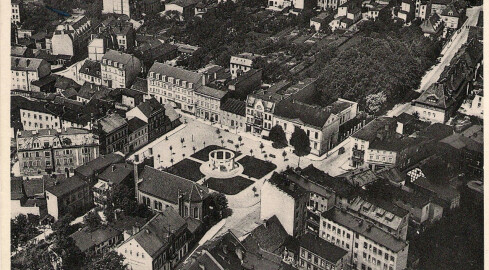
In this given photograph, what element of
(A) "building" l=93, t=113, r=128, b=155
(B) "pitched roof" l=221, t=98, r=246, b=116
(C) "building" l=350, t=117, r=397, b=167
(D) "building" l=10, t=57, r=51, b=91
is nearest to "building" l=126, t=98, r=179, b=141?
(A) "building" l=93, t=113, r=128, b=155

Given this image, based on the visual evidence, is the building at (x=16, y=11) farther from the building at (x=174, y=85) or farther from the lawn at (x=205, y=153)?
the lawn at (x=205, y=153)

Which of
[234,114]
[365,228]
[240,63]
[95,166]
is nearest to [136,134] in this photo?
[95,166]

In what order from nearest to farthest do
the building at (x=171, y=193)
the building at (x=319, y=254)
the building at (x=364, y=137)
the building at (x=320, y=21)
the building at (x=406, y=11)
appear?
the building at (x=319, y=254), the building at (x=171, y=193), the building at (x=364, y=137), the building at (x=406, y=11), the building at (x=320, y=21)

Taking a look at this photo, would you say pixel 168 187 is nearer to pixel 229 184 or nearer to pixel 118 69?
pixel 229 184

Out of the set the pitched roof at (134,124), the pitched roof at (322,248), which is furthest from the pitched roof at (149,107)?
the pitched roof at (322,248)

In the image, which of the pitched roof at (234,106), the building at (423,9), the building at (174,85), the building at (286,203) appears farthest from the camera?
the building at (423,9)

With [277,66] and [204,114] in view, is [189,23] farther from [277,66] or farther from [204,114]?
[204,114]

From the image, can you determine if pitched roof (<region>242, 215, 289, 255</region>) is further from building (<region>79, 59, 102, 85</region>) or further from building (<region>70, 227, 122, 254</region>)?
building (<region>79, 59, 102, 85</region>)
